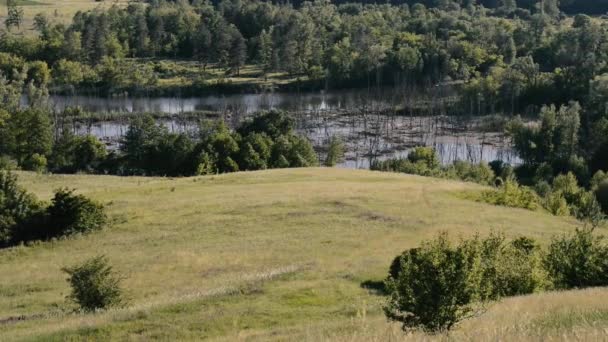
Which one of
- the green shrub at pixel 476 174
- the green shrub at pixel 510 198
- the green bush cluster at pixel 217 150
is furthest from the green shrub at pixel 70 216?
the green shrub at pixel 476 174

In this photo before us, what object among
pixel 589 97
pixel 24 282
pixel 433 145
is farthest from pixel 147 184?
pixel 589 97

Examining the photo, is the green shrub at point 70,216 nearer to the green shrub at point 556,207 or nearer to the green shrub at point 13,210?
the green shrub at point 13,210

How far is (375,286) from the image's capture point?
3238 centimetres

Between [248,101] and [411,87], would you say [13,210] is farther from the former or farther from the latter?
[411,87]

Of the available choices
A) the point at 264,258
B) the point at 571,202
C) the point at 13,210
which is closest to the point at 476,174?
the point at 571,202

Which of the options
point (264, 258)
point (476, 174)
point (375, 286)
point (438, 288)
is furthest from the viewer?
point (476, 174)

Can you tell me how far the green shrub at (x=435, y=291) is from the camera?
52.2 ft

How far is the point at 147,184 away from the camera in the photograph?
6256cm

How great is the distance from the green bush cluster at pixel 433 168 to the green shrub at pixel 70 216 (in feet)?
182

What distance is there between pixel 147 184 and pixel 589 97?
10267 cm

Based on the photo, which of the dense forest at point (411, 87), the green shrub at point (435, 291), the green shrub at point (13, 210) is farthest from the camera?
the dense forest at point (411, 87)

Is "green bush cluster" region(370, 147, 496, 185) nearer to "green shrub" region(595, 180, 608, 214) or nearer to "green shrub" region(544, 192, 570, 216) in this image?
"green shrub" region(595, 180, 608, 214)

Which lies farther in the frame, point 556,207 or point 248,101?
point 248,101

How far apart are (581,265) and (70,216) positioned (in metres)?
30.6
